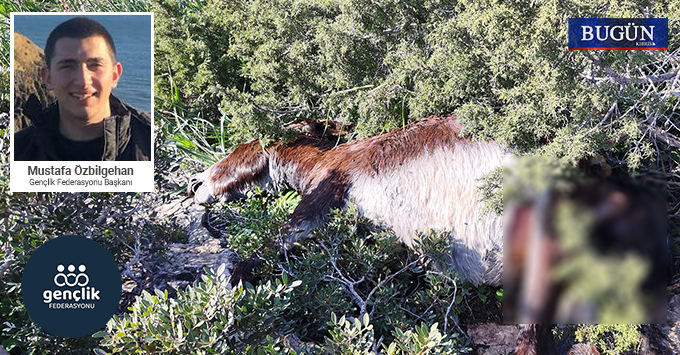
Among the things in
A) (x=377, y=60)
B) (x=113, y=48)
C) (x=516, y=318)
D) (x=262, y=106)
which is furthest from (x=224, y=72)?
(x=516, y=318)

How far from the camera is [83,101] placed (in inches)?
120

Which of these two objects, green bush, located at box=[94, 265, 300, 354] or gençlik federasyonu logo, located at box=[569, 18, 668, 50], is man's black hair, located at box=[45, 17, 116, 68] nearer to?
green bush, located at box=[94, 265, 300, 354]

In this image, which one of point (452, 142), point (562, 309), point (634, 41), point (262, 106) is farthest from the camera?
point (262, 106)

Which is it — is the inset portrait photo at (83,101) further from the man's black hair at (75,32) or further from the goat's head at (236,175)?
the goat's head at (236,175)

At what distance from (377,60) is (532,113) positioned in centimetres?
155

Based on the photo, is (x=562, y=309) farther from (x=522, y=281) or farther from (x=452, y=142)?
(x=452, y=142)

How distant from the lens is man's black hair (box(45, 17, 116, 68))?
305 cm

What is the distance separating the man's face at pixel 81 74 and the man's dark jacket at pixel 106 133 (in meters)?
0.07

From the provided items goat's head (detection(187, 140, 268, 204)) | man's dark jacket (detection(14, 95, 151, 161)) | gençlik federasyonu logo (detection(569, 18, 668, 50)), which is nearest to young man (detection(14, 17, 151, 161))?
man's dark jacket (detection(14, 95, 151, 161))

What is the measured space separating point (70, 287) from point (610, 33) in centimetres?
243

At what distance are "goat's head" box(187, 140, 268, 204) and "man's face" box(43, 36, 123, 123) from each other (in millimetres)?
1083

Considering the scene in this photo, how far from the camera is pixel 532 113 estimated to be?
8.94ft

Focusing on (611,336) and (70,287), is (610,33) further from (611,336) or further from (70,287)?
(70,287)

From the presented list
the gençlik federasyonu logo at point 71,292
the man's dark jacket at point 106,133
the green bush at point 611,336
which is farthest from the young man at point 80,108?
the green bush at point 611,336
